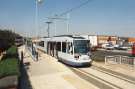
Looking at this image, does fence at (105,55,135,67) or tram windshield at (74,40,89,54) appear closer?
fence at (105,55,135,67)

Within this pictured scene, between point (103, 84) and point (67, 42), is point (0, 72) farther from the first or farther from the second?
point (67, 42)

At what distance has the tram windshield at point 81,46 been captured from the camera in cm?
2112

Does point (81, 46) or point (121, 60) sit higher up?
point (81, 46)

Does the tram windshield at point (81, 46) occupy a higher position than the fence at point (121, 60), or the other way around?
the tram windshield at point (81, 46)

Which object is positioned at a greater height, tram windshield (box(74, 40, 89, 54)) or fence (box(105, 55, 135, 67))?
tram windshield (box(74, 40, 89, 54))

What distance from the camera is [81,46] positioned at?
21.4 m

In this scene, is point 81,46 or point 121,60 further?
point 121,60

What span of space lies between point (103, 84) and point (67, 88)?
245 centimetres

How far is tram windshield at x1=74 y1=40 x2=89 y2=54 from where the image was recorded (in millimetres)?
21117

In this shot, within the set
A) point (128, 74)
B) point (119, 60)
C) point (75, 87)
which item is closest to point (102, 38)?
point (119, 60)

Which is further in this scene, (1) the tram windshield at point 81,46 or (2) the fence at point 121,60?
(1) the tram windshield at point 81,46

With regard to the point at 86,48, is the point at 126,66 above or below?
below

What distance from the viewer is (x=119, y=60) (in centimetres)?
2275

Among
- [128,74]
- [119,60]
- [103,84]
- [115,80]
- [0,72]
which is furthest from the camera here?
[119,60]
